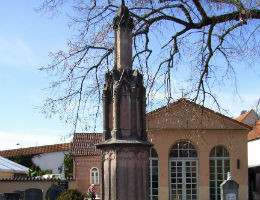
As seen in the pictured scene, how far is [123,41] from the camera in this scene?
28.5ft

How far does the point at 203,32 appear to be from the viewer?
12727 millimetres

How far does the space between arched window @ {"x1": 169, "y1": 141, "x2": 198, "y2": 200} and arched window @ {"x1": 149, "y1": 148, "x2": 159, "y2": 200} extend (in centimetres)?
81

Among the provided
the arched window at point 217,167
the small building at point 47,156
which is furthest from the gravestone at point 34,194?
the small building at point 47,156

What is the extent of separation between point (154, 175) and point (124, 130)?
1949 cm

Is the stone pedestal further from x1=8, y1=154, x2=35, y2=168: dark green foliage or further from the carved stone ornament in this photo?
x1=8, y1=154, x2=35, y2=168: dark green foliage

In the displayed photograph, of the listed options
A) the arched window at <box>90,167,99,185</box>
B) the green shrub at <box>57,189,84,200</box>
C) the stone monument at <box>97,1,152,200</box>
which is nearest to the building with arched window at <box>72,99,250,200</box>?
the green shrub at <box>57,189,84,200</box>

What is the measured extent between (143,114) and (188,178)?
64.0ft

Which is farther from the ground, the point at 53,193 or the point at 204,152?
the point at 204,152

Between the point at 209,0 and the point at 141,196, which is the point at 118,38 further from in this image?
the point at 209,0

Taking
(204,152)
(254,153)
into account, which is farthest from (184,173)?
(254,153)

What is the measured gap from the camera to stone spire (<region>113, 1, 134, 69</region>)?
8.62m

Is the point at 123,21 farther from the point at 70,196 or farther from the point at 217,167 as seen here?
the point at 217,167

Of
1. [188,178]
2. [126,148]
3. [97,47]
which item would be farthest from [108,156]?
[188,178]

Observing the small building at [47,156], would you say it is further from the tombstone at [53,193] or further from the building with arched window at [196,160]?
the tombstone at [53,193]
